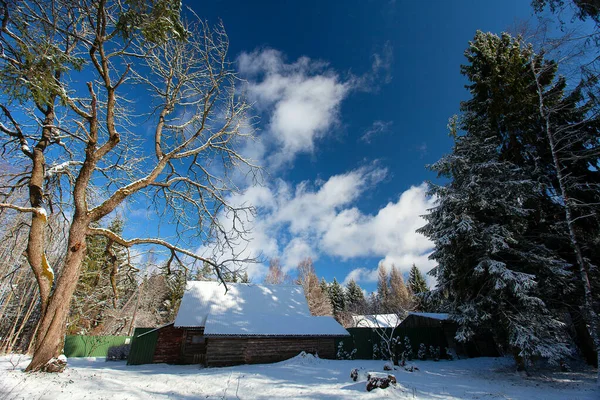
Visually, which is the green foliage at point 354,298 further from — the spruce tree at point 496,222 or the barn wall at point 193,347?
the spruce tree at point 496,222

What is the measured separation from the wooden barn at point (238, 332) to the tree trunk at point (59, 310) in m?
11.1

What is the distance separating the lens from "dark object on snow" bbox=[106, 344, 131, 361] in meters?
21.3

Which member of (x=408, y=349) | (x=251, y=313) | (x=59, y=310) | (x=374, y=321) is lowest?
(x=408, y=349)

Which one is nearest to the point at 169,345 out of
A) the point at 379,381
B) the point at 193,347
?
the point at 193,347

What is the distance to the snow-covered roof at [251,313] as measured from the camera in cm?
1708

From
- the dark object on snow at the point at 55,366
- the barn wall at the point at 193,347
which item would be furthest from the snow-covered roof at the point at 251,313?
the dark object on snow at the point at 55,366

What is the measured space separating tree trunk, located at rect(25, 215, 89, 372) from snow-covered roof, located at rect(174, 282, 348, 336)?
9.16 metres

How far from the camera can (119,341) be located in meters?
22.3

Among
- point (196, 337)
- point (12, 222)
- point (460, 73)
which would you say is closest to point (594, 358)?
point (460, 73)

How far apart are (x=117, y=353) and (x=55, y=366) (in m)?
20.3

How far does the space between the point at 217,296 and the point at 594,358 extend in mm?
20768

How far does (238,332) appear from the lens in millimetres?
16391

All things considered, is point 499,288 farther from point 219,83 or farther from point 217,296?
point 217,296

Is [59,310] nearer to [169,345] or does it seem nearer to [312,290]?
[169,345]
